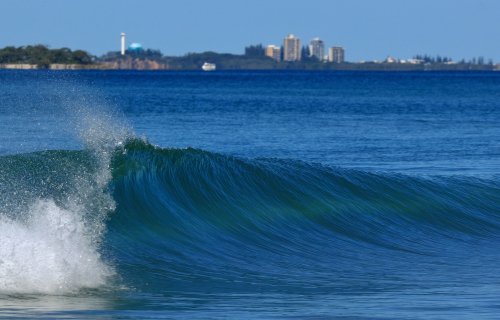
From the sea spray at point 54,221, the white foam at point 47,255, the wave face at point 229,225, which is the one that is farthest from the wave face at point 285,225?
the white foam at point 47,255

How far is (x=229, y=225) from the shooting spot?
17.0 meters

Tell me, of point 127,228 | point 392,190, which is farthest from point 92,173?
point 392,190

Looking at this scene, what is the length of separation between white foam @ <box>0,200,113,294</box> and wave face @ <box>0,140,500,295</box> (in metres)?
0.01

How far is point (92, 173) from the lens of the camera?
17.0 metres

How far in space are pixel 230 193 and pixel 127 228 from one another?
317 cm

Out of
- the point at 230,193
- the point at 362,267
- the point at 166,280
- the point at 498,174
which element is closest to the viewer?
the point at 166,280

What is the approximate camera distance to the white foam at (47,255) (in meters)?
11.8

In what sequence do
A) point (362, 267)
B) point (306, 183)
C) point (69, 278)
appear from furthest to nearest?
1. point (306, 183)
2. point (362, 267)
3. point (69, 278)

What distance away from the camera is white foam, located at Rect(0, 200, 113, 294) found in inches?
464

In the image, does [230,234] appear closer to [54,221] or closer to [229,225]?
[229,225]

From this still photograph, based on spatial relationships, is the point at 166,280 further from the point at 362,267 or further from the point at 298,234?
the point at 298,234

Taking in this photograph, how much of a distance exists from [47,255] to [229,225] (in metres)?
5.40

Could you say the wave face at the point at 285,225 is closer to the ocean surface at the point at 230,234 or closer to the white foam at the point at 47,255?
the ocean surface at the point at 230,234

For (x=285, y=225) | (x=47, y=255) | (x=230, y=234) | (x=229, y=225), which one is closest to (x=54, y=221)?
(x=47, y=255)
